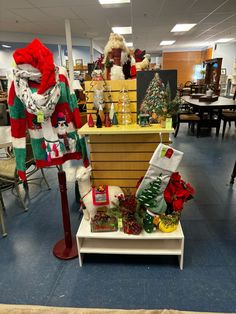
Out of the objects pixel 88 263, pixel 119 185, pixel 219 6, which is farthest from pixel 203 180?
pixel 219 6

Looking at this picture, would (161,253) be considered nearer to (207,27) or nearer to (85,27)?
(85,27)

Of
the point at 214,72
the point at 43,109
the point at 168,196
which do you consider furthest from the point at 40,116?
the point at 214,72

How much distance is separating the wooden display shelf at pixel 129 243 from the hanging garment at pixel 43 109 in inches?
23.2

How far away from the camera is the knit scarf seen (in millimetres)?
1446

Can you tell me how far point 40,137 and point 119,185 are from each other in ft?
2.82

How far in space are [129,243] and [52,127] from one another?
1070 millimetres

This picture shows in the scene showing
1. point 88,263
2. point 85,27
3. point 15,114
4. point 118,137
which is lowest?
point 88,263

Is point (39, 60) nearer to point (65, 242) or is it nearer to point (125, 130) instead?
point (125, 130)

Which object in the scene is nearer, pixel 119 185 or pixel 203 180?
pixel 119 185

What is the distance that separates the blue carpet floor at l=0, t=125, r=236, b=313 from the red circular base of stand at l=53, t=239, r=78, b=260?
0.14 feet

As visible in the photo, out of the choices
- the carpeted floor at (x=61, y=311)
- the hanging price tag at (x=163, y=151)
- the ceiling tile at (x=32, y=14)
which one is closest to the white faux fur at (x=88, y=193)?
the hanging price tag at (x=163, y=151)

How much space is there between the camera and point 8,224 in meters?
2.35

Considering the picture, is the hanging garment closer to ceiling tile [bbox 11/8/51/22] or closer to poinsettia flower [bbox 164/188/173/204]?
poinsettia flower [bbox 164/188/173/204]

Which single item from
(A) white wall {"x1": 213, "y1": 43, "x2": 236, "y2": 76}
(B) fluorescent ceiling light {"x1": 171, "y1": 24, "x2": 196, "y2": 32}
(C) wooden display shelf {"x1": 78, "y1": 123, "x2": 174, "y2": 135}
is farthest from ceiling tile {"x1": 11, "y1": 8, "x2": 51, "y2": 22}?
(A) white wall {"x1": 213, "y1": 43, "x2": 236, "y2": 76}
